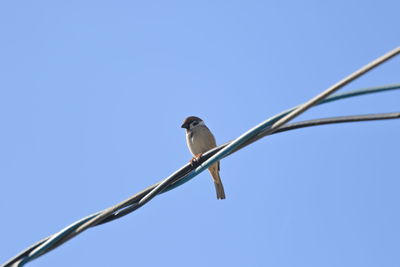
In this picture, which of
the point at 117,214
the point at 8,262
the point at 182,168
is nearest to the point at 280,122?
the point at 182,168

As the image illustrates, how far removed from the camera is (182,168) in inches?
152

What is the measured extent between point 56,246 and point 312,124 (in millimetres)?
1557

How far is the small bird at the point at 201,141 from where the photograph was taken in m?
7.98

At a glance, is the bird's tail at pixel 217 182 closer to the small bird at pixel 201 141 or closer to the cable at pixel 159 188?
the small bird at pixel 201 141

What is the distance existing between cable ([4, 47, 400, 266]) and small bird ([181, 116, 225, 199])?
3962 mm

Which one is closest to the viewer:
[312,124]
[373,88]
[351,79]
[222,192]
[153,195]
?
[351,79]

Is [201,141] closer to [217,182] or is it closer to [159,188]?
[217,182]

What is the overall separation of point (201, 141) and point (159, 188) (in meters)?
4.20

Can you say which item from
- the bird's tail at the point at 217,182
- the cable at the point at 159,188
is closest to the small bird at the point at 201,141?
the bird's tail at the point at 217,182

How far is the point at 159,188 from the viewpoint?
3.79 m

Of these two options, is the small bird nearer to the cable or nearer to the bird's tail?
the bird's tail

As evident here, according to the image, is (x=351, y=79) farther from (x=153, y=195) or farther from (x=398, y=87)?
(x=153, y=195)

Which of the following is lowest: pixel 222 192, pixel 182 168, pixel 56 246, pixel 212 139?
pixel 56 246

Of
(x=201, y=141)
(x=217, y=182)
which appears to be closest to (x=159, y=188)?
(x=201, y=141)
